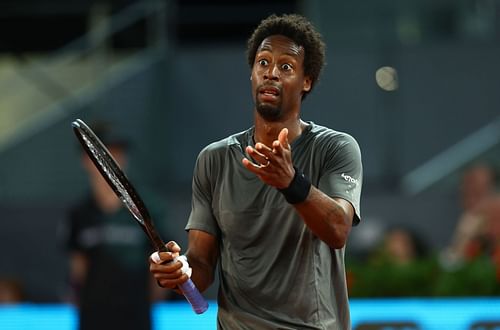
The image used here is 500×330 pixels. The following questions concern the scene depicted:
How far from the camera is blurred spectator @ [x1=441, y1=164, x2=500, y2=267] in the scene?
8852mm

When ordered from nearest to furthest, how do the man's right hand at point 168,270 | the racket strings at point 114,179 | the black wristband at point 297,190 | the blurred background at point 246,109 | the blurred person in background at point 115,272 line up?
the black wristband at point 297,190, the man's right hand at point 168,270, the racket strings at point 114,179, the blurred person in background at point 115,272, the blurred background at point 246,109

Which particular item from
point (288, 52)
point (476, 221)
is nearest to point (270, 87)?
point (288, 52)

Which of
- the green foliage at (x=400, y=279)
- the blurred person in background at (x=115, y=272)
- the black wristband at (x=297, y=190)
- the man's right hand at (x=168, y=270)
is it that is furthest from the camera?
the green foliage at (x=400, y=279)

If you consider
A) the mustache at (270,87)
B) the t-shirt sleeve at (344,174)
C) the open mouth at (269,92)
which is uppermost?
the mustache at (270,87)

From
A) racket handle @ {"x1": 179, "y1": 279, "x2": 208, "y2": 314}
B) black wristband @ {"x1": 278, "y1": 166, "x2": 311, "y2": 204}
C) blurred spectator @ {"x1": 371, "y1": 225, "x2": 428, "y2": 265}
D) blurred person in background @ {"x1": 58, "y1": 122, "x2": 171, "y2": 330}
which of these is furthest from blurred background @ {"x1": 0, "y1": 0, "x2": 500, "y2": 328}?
black wristband @ {"x1": 278, "y1": 166, "x2": 311, "y2": 204}

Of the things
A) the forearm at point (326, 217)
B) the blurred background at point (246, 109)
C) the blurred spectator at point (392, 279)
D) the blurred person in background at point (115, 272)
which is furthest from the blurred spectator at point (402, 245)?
the forearm at point (326, 217)

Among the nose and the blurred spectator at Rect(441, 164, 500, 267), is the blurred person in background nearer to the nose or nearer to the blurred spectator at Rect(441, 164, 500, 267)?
the blurred spectator at Rect(441, 164, 500, 267)

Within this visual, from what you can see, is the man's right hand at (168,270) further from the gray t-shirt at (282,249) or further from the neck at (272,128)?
the neck at (272,128)

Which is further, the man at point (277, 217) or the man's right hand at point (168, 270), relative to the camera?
the man at point (277, 217)

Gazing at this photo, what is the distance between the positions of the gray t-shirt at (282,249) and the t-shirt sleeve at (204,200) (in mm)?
39

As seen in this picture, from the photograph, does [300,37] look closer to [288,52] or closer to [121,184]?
[288,52]

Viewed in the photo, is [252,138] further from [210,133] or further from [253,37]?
[210,133]

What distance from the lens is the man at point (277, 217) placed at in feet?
13.7

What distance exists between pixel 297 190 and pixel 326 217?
6.8 inches
